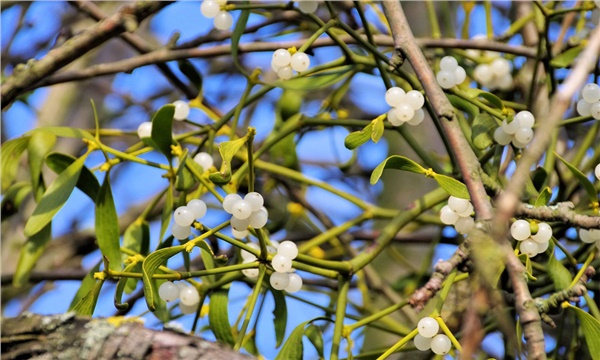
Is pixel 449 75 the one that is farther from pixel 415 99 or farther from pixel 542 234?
pixel 542 234

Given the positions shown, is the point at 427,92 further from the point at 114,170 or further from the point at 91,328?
the point at 114,170

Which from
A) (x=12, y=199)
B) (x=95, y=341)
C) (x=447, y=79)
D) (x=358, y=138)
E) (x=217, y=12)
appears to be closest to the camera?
(x=95, y=341)

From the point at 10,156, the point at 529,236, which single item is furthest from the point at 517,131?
the point at 10,156

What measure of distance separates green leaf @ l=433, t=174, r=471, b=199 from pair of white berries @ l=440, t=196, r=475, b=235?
3cm

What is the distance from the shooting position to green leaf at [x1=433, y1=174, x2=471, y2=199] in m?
0.67

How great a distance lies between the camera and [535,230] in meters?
0.69

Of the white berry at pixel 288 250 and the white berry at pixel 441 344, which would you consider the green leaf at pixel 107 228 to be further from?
the white berry at pixel 441 344

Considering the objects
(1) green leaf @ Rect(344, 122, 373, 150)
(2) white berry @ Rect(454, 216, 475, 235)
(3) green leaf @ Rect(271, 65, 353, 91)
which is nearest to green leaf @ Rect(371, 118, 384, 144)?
(1) green leaf @ Rect(344, 122, 373, 150)

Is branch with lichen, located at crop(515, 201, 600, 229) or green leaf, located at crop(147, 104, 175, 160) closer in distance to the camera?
branch with lichen, located at crop(515, 201, 600, 229)

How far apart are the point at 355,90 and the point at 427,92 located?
1.47 m

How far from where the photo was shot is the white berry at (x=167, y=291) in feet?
2.60

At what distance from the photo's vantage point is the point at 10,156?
96cm

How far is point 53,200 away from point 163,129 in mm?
145

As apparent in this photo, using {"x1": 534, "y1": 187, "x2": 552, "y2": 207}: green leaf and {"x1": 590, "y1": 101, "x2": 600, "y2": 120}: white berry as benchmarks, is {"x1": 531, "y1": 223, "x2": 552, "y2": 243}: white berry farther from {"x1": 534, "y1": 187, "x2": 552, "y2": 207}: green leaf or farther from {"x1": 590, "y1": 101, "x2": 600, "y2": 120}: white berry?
{"x1": 590, "y1": 101, "x2": 600, "y2": 120}: white berry
